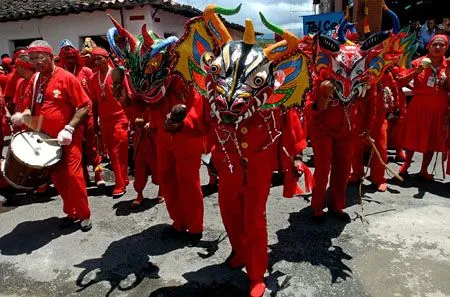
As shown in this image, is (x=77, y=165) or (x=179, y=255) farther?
(x=77, y=165)

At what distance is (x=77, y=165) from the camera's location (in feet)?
14.0

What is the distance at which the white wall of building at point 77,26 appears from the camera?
1043 cm

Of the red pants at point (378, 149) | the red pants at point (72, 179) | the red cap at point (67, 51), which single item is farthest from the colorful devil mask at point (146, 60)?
the red pants at point (378, 149)

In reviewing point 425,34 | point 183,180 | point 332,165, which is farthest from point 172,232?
point 425,34

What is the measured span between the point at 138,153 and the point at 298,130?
2.50m

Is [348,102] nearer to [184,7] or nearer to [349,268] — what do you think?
[349,268]

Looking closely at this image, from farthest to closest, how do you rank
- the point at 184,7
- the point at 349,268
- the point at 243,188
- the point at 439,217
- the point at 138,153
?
the point at 184,7
the point at 138,153
the point at 439,217
the point at 349,268
the point at 243,188

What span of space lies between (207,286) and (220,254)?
532 millimetres

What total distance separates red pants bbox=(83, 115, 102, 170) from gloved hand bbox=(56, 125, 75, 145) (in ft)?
6.30

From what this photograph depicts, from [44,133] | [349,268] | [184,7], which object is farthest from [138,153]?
[184,7]

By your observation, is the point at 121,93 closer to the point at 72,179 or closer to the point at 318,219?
the point at 72,179

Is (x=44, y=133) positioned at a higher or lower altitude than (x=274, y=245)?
higher

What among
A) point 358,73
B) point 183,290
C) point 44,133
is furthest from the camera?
point 44,133

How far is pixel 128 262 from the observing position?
372cm
